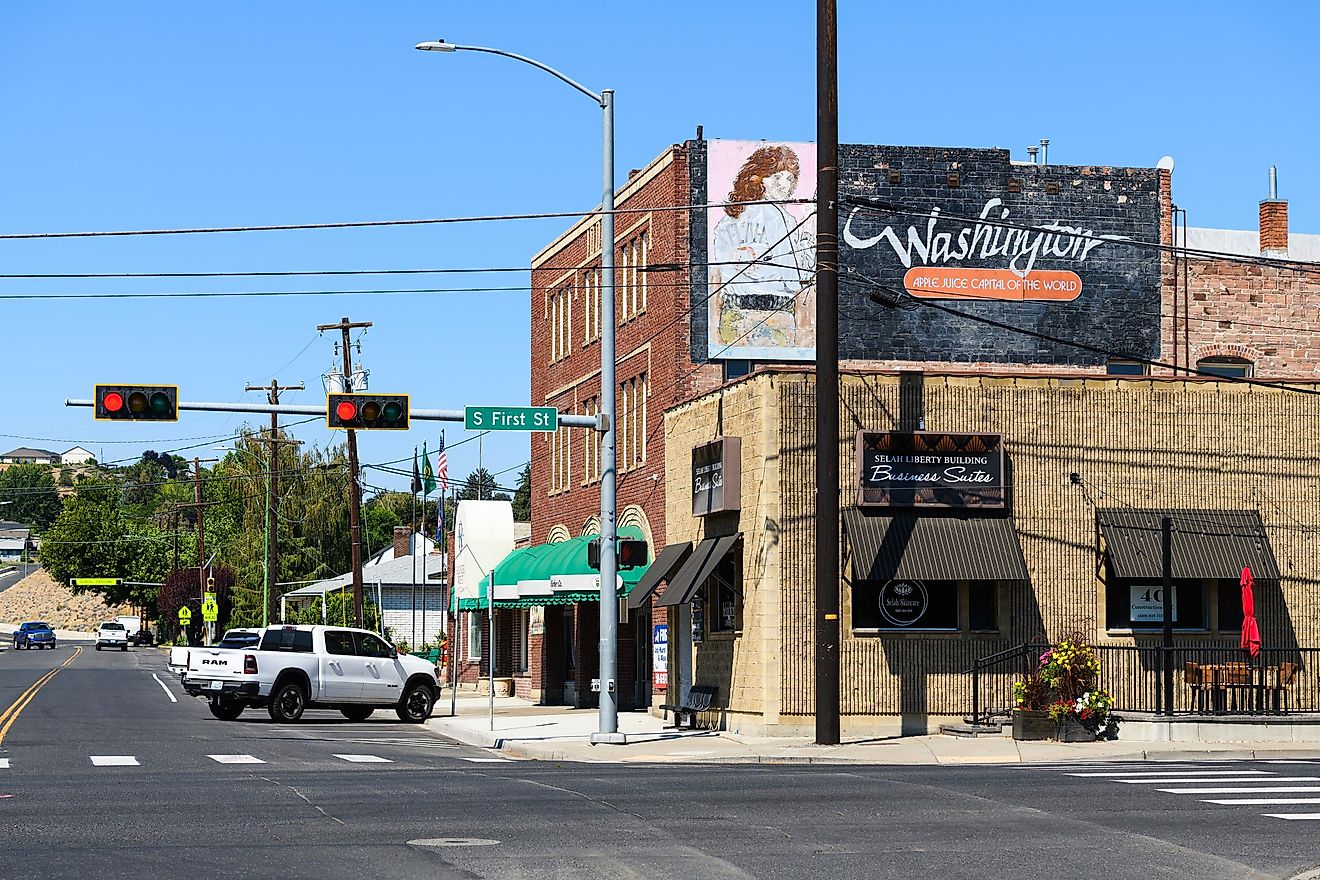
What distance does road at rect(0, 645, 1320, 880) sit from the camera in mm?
12984

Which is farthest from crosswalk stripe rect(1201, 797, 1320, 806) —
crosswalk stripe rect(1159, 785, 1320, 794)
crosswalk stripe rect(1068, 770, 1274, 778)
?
crosswalk stripe rect(1068, 770, 1274, 778)

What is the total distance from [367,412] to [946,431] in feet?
31.9

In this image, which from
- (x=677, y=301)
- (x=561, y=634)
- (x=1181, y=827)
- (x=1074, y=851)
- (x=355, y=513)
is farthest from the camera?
(x=355, y=513)

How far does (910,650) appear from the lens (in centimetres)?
2922

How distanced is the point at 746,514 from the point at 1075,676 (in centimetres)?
644

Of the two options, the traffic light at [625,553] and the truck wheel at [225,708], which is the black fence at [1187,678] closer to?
the traffic light at [625,553]

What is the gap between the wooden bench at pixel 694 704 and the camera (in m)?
30.8

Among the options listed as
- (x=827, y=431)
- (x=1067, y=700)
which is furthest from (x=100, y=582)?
(x=1067, y=700)

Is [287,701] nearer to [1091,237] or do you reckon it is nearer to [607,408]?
[607,408]

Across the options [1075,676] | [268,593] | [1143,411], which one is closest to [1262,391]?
[1143,411]

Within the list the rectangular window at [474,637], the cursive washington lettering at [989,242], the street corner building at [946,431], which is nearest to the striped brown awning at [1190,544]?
the street corner building at [946,431]

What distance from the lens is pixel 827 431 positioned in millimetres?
26375

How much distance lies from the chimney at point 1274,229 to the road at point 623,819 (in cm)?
2300

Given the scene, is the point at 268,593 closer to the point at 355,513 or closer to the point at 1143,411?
the point at 355,513
